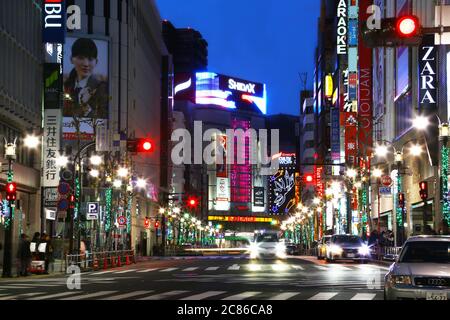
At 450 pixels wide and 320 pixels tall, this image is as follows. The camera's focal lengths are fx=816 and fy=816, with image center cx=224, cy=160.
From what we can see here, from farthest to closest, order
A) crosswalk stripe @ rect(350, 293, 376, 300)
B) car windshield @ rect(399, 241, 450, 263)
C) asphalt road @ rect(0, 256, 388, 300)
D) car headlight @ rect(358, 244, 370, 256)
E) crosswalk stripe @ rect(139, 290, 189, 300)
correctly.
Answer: car headlight @ rect(358, 244, 370, 256), asphalt road @ rect(0, 256, 388, 300), crosswalk stripe @ rect(139, 290, 189, 300), crosswalk stripe @ rect(350, 293, 376, 300), car windshield @ rect(399, 241, 450, 263)

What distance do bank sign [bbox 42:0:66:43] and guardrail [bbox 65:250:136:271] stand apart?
14347 millimetres

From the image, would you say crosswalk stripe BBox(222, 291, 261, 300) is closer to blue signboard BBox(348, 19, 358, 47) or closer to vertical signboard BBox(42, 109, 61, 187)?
vertical signboard BBox(42, 109, 61, 187)

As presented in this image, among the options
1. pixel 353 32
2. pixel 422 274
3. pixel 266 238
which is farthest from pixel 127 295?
pixel 353 32

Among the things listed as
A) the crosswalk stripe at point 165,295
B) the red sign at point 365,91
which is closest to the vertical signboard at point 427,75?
the red sign at point 365,91

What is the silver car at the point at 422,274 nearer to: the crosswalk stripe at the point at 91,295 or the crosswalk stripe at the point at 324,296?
the crosswalk stripe at the point at 324,296

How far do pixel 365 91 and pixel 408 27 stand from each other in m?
70.4

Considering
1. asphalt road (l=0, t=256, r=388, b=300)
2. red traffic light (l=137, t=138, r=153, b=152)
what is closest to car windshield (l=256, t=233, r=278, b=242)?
asphalt road (l=0, t=256, r=388, b=300)

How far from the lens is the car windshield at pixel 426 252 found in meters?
16.2

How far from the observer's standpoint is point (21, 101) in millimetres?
47969

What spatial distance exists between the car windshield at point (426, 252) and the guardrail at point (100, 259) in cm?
2524

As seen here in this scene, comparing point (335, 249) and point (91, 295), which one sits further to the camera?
point (335, 249)

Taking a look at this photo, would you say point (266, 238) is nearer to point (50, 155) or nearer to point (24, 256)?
point (50, 155)

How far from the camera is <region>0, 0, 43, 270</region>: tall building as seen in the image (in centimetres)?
4481

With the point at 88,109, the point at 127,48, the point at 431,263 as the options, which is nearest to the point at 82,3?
the point at 127,48
